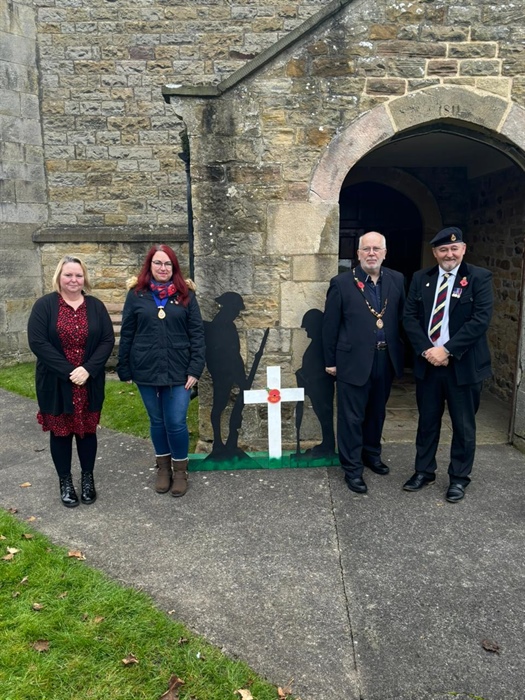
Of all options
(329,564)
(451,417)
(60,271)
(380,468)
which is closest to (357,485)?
(380,468)

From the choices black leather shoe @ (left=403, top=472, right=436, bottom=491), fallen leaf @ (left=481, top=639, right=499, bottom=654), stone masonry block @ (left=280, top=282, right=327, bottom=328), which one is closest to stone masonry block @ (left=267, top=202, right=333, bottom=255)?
stone masonry block @ (left=280, top=282, right=327, bottom=328)

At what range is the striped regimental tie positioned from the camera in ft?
12.7

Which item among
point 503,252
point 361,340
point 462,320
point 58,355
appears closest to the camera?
point 58,355

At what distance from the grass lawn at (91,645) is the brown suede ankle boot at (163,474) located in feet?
3.10

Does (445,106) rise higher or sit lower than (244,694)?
higher

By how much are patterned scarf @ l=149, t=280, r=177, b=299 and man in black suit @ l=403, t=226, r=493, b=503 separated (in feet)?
5.71

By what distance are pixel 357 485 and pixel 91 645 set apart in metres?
2.19

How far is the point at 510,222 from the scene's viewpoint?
6246mm

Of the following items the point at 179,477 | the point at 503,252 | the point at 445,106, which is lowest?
the point at 179,477

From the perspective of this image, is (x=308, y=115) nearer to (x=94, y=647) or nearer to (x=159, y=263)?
(x=159, y=263)

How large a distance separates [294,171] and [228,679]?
3489 mm

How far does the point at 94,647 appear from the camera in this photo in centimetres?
251

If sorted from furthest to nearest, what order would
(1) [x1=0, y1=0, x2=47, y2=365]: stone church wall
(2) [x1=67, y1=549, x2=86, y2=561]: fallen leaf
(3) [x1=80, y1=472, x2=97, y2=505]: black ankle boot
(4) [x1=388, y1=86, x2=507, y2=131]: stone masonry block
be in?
(1) [x1=0, y1=0, x2=47, y2=365]: stone church wall < (4) [x1=388, y1=86, x2=507, y2=131]: stone masonry block < (3) [x1=80, y1=472, x2=97, y2=505]: black ankle boot < (2) [x1=67, y1=549, x2=86, y2=561]: fallen leaf

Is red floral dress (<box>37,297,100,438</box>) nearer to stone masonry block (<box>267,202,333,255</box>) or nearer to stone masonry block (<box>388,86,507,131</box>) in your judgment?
stone masonry block (<box>267,202,333,255</box>)
